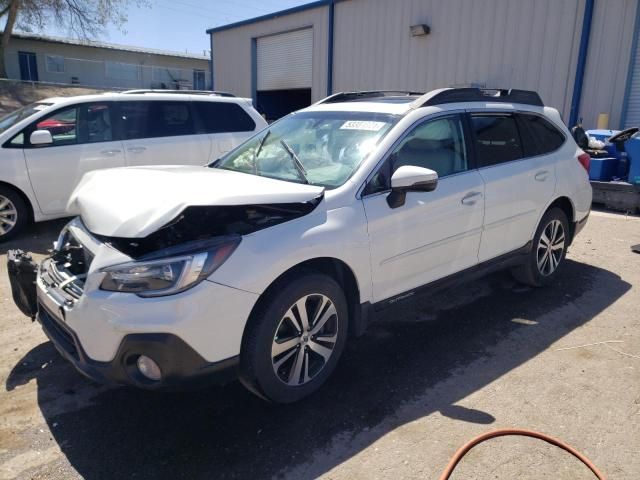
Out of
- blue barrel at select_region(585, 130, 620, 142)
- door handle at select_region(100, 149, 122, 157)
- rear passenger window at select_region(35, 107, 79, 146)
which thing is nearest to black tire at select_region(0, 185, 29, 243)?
rear passenger window at select_region(35, 107, 79, 146)

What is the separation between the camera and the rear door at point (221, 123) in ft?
24.5

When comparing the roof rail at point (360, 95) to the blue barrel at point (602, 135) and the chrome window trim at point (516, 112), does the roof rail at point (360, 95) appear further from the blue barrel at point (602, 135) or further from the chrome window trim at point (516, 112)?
the blue barrel at point (602, 135)

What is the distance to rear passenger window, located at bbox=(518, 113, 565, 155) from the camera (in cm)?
457

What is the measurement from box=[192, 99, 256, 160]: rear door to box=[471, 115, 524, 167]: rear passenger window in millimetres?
4254

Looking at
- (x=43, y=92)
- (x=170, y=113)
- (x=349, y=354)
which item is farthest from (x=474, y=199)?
(x=43, y=92)

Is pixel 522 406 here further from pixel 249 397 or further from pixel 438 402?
pixel 249 397

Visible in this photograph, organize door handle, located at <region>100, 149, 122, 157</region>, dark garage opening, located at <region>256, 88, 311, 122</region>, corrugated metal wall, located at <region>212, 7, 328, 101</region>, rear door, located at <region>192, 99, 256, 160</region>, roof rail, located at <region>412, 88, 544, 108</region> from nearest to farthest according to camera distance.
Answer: roof rail, located at <region>412, 88, 544, 108</region>, door handle, located at <region>100, 149, 122, 157</region>, rear door, located at <region>192, 99, 256, 160</region>, corrugated metal wall, located at <region>212, 7, 328, 101</region>, dark garage opening, located at <region>256, 88, 311, 122</region>

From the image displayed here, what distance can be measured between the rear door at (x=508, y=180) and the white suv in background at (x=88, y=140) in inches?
173

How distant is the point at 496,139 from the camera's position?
13.9ft

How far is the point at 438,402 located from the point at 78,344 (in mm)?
2028

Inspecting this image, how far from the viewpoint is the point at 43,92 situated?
86.8ft

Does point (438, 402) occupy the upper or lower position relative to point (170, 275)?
lower

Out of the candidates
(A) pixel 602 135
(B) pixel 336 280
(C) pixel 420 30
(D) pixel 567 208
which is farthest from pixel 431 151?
(C) pixel 420 30

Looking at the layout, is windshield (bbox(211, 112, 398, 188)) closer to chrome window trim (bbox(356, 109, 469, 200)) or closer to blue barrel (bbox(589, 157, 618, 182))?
chrome window trim (bbox(356, 109, 469, 200))
